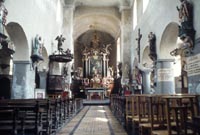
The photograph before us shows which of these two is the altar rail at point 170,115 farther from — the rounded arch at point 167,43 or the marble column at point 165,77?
the rounded arch at point 167,43

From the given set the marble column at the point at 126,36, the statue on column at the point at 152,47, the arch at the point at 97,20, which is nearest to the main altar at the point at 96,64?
the arch at the point at 97,20

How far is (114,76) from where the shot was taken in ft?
82.3

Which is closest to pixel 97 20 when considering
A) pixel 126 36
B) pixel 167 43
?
pixel 126 36

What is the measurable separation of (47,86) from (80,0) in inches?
348

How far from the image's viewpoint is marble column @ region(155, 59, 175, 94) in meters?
11.2

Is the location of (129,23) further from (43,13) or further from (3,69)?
(3,69)

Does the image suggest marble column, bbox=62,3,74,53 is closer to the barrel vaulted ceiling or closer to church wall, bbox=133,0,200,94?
the barrel vaulted ceiling

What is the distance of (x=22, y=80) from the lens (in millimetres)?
10453

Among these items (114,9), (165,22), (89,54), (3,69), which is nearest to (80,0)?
(114,9)

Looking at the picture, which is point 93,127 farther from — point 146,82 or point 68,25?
point 68,25

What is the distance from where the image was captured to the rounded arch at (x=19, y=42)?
9.93 meters

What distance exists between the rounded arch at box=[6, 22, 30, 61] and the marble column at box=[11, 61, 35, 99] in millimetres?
219

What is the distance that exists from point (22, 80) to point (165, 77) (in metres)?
5.78

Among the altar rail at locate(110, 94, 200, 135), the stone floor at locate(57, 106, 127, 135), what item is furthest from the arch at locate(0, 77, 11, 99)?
the altar rail at locate(110, 94, 200, 135)
